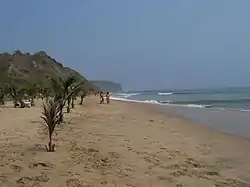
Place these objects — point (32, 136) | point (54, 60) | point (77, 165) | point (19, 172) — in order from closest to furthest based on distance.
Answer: point (19, 172), point (77, 165), point (32, 136), point (54, 60)

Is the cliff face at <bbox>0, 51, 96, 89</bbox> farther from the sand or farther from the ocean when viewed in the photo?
the sand

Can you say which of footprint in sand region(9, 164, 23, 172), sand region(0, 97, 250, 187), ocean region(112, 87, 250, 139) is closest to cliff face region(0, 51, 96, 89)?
ocean region(112, 87, 250, 139)

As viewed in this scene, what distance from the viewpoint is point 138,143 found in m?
11.1

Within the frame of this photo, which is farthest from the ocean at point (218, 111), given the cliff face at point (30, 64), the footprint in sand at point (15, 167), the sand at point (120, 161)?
the cliff face at point (30, 64)

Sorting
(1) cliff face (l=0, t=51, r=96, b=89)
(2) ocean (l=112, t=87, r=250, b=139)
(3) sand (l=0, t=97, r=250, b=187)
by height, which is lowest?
(3) sand (l=0, t=97, r=250, b=187)

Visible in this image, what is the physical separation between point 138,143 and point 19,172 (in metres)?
4.68

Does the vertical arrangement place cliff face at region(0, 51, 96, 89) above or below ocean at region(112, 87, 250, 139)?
above

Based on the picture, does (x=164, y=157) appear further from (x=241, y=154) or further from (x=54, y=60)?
(x=54, y=60)

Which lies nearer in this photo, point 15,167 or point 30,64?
point 15,167

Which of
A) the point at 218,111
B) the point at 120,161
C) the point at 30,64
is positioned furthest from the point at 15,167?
the point at 30,64

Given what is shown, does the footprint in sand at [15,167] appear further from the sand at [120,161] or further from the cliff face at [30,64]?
the cliff face at [30,64]

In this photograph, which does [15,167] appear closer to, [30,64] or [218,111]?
[218,111]

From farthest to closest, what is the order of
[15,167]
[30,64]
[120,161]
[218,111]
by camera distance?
[30,64], [218,111], [120,161], [15,167]

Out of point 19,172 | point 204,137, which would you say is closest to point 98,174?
point 19,172
